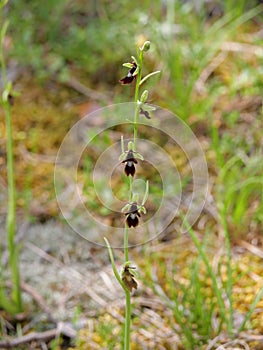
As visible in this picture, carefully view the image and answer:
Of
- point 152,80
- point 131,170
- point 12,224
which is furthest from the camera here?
point 152,80

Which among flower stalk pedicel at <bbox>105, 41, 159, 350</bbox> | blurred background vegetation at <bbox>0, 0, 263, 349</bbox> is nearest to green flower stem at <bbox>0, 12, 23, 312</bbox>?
blurred background vegetation at <bbox>0, 0, 263, 349</bbox>

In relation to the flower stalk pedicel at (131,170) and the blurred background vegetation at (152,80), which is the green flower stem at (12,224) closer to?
the blurred background vegetation at (152,80)

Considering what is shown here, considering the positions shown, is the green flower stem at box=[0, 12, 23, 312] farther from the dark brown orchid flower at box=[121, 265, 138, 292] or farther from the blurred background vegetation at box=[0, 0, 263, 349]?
the dark brown orchid flower at box=[121, 265, 138, 292]

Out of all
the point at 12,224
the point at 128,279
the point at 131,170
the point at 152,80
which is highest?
the point at 152,80

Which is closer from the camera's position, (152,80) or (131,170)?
(131,170)

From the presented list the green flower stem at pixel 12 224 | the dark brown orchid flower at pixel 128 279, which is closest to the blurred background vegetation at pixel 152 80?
the green flower stem at pixel 12 224

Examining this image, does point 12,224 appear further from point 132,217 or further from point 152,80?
point 152,80

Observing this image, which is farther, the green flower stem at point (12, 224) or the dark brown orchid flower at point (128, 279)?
the green flower stem at point (12, 224)

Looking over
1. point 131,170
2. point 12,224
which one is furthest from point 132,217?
point 12,224

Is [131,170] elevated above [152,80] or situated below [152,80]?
below
